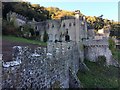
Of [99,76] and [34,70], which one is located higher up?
[34,70]

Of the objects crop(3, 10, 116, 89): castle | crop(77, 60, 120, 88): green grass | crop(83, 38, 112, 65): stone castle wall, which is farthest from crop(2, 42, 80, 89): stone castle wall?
crop(83, 38, 112, 65): stone castle wall

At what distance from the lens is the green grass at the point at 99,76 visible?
65.7 feet

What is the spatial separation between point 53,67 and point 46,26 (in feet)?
85.3

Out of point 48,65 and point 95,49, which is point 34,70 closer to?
point 48,65

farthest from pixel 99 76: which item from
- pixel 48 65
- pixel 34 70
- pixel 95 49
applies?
pixel 34 70

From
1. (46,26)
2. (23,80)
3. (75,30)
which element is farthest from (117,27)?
(23,80)

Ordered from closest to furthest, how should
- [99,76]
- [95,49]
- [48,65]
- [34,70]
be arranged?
[34,70] < [48,65] < [99,76] < [95,49]

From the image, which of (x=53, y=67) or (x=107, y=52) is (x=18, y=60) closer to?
(x=53, y=67)

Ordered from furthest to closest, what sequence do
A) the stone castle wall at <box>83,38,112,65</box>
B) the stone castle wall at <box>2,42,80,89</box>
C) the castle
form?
the stone castle wall at <box>83,38,112,65</box> < the castle < the stone castle wall at <box>2,42,80,89</box>

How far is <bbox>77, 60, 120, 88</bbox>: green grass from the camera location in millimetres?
20025

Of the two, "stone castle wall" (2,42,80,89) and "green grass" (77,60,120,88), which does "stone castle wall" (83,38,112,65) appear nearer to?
"green grass" (77,60,120,88)

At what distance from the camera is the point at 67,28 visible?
115 ft

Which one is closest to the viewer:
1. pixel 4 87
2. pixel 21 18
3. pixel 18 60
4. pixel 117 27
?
pixel 4 87

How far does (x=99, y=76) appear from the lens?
22.3m
